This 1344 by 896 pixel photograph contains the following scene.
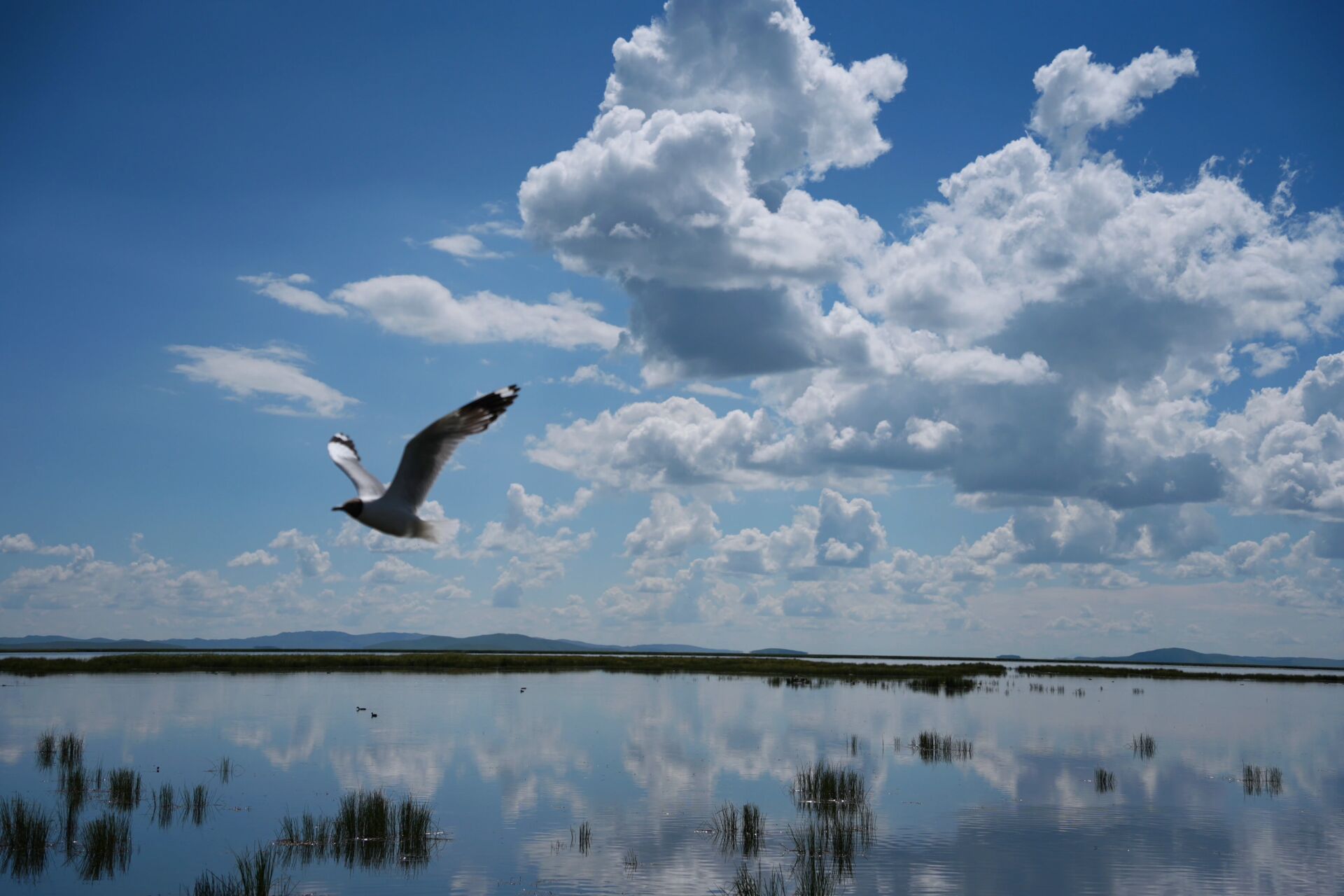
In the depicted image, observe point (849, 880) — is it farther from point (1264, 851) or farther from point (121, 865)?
point (121, 865)

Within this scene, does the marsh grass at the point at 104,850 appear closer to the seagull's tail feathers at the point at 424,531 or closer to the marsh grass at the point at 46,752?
the marsh grass at the point at 46,752

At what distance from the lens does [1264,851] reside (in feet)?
85.5

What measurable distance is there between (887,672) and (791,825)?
235 ft

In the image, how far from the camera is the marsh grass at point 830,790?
1174 inches

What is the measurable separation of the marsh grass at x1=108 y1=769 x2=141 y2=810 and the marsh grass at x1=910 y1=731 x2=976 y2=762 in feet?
81.9

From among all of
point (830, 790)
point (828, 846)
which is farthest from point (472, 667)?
point (828, 846)

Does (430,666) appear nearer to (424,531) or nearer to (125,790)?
(125,790)

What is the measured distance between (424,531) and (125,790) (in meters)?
23.4

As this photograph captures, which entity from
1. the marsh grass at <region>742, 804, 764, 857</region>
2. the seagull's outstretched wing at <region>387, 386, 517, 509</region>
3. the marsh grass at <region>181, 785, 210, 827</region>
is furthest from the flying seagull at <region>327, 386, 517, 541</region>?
the marsh grass at <region>181, 785, 210, 827</region>

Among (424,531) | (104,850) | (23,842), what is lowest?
(104,850)

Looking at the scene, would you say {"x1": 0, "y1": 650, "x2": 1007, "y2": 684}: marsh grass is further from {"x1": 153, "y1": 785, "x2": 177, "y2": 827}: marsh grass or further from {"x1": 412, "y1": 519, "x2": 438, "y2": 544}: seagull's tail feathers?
{"x1": 412, "y1": 519, "x2": 438, "y2": 544}: seagull's tail feathers

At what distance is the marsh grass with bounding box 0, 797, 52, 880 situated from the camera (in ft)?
71.8

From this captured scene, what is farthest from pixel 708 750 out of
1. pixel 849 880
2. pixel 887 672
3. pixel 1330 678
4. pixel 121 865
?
pixel 1330 678

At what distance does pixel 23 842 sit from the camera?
75.0 feet
